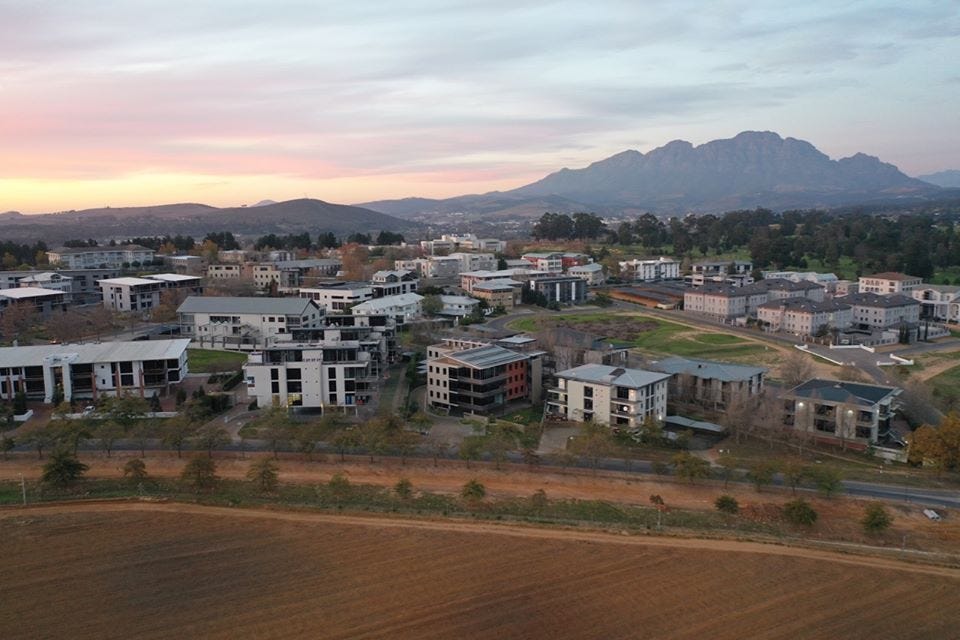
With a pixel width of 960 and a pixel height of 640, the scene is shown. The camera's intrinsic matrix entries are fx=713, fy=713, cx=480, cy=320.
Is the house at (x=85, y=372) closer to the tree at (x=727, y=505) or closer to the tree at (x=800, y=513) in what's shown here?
the tree at (x=727, y=505)

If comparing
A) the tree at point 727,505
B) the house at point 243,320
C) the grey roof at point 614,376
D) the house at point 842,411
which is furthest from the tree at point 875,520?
the house at point 243,320

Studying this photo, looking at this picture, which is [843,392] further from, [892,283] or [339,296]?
[892,283]

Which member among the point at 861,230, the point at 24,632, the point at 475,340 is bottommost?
the point at 24,632

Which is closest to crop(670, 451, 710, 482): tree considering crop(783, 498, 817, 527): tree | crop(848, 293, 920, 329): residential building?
crop(783, 498, 817, 527): tree

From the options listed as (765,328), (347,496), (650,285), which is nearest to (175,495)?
(347,496)

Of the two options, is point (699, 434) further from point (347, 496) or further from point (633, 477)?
point (347, 496)

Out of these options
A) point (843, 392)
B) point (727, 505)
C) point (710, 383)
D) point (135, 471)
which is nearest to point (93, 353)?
point (135, 471)

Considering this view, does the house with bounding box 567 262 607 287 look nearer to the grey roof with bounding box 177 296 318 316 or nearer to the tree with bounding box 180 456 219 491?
the grey roof with bounding box 177 296 318 316
